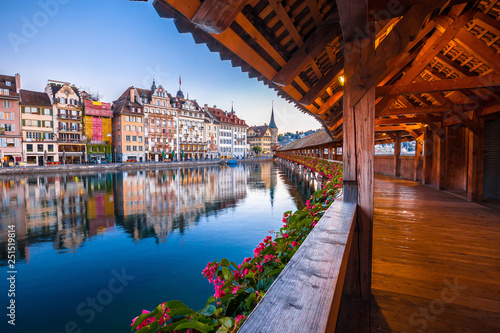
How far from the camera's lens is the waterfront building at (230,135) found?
76062 millimetres

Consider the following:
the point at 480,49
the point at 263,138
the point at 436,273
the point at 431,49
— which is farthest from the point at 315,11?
the point at 263,138

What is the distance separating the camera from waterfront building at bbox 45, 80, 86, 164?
4378 cm

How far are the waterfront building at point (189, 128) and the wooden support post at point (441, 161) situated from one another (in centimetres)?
5508

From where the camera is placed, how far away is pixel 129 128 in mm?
50938

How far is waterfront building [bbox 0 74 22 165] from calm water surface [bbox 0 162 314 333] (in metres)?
27.9

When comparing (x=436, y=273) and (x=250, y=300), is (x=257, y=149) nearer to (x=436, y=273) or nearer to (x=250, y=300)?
(x=436, y=273)

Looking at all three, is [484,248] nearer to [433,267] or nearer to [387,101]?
[433,267]

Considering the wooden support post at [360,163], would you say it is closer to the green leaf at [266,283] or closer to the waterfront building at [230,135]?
the green leaf at [266,283]

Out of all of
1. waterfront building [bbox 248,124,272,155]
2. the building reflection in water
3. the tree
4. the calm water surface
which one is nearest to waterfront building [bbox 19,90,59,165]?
the building reflection in water

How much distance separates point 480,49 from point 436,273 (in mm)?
4470

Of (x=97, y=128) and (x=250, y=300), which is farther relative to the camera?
(x=97, y=128)

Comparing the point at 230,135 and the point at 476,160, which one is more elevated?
the point at 230,135

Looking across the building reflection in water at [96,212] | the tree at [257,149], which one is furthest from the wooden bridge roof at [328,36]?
the tree at [257,149]

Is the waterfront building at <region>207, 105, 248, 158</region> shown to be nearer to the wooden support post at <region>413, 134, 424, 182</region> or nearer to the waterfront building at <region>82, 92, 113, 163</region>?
the waterfront building at <region>82, 92, 113, 163</region>
